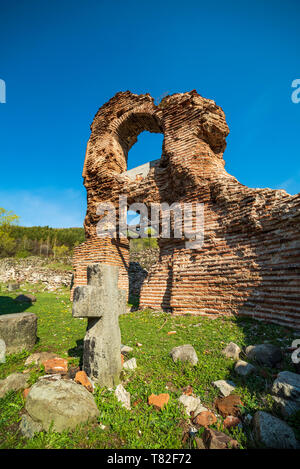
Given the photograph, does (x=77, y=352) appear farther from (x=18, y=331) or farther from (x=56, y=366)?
(x=18, y=331)

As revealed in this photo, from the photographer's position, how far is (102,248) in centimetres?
821

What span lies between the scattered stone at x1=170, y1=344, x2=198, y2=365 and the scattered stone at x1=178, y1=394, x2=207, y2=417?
27.3 inches

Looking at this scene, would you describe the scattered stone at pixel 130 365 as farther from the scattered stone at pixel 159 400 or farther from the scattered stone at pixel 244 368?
the scattered stone at pixel 244 368

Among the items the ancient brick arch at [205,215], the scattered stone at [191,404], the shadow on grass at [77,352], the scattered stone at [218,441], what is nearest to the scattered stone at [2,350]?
the shadow on grass at [77,352]

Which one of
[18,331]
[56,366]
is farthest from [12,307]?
[56,366]

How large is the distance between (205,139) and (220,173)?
5.01 feet

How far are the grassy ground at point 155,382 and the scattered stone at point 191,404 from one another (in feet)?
0.22

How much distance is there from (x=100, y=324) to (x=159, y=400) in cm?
95

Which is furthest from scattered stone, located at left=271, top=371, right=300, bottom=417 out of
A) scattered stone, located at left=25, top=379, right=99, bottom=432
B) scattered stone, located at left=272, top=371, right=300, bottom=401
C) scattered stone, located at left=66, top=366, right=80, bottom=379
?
scattered stone, located at left=66, top=366, right=80, bottom=379

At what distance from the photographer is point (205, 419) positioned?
169 cm

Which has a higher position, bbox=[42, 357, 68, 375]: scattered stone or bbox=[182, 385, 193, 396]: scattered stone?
bbox=[42, 357, 68, 375]: scattered stone

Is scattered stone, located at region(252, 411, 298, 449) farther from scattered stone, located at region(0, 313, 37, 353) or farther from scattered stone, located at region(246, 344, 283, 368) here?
scattered stone, located at region(0, 313, 37, 353)

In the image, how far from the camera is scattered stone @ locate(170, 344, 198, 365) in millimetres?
2688
